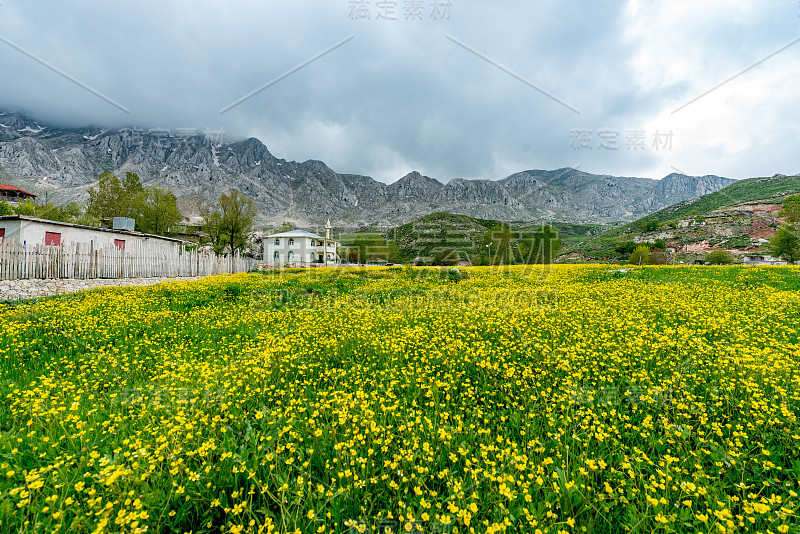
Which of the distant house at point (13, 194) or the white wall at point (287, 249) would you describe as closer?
the white wall at point (287, 249)

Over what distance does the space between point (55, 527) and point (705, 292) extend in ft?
54.5

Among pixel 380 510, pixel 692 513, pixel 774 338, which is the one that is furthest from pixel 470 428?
pixel 774 338

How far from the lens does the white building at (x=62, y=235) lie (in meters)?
22.5

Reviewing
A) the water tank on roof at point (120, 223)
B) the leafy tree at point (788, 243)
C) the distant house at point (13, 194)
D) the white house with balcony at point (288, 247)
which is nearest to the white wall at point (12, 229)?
the water tank on roof at point (120, 223)

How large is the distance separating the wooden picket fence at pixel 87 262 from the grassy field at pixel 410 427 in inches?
487

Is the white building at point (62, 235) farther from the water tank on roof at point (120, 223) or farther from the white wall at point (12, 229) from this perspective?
the water tank on roof at point (120, 223)

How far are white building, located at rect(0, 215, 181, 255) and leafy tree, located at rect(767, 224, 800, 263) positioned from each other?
81232 mm

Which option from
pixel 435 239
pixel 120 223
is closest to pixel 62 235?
pixel 120 223

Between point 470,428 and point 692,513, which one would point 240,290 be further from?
point 692,513

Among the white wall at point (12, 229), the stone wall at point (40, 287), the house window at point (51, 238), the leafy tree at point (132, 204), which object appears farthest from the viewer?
the leafy tree at point (132, 204)

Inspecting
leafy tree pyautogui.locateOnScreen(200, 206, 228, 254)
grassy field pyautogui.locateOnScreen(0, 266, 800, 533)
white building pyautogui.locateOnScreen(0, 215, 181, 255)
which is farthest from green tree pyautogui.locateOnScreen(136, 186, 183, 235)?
grassy field pyautogui.locateOnScreen(0, 266, 800, 533)

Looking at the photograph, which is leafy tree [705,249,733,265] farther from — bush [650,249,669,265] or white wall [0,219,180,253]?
white wall [0,219,180,253]

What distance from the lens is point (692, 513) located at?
2.55 meters

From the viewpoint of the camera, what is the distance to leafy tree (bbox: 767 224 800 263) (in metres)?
46.8
